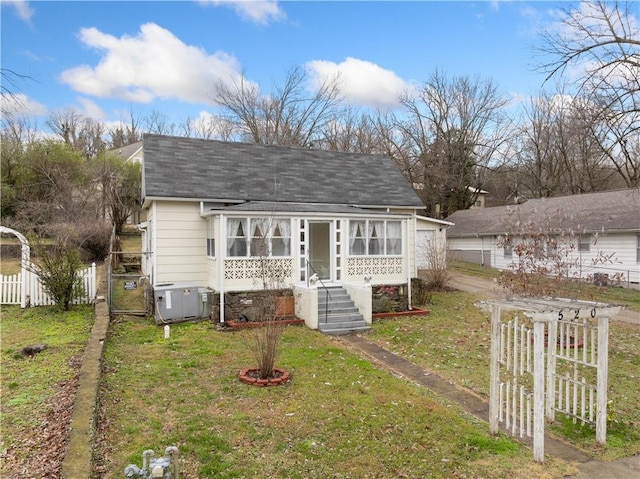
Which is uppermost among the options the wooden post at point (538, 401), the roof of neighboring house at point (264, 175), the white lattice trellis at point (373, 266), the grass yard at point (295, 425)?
the roof of neighboring house at point (264, 175)

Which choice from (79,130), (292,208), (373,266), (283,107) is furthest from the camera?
(79,130)

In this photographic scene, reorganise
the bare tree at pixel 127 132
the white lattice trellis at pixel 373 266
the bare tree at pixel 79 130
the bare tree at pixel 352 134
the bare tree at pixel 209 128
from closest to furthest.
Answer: the white lattice trellis at pixel 373 266
the bare tree at pixel 209 128
the bare tree at pixel 352 134
the bare tree at pixel 79 130
the bare tree at pixel 127 132

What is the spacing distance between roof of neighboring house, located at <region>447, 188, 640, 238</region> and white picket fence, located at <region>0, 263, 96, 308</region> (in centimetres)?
1409

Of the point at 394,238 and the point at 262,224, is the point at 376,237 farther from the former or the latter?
the point at 262,224

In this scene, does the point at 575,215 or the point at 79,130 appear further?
the point at 79,130

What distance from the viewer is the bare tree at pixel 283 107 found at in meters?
35.3

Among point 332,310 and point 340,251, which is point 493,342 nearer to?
point 332,310

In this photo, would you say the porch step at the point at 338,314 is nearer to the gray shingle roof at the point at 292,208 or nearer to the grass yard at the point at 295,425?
the gray shingle roof at the point at 292,208

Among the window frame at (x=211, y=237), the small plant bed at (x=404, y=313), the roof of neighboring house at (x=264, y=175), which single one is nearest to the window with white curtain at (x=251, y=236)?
the window frame at (x=211, y=237)

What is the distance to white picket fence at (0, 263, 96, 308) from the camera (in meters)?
12.7

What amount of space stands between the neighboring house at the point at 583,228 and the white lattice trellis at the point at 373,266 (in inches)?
138

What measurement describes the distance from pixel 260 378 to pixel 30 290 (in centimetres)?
921

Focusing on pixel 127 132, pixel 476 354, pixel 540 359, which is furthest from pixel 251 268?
pixel 127 132

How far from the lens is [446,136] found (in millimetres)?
36594
